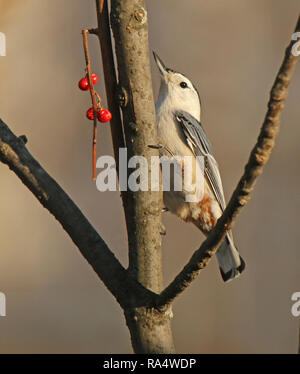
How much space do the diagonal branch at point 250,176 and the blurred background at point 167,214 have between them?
2065 mm

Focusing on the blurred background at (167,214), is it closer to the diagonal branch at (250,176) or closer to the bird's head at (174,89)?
the bird's head at (174,89)

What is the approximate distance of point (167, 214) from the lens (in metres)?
3.37

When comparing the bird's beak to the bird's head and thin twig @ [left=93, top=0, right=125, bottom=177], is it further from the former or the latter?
thin twig @ [left=93, top=0, right=125, bottom=177]

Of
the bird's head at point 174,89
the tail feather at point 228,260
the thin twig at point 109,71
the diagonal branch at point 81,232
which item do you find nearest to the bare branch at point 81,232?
the diagonal branch at point 81,232

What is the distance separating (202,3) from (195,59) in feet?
1.15

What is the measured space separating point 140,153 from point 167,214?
2.17m

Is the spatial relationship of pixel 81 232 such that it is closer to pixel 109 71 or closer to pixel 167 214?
pixel 109 71

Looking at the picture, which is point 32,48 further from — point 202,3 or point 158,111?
point 158,111

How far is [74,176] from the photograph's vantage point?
3.38m

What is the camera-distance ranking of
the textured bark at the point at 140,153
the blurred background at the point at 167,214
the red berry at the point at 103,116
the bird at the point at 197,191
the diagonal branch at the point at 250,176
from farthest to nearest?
the blurred background at the point at 167,214, the bird at the point at 197,191, the red berry at the point at 103,116, the textured bark at the point at 140,153, the diagonal branch at the point at 250,176

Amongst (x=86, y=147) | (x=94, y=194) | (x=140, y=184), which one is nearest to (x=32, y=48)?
(x=86, y=147)

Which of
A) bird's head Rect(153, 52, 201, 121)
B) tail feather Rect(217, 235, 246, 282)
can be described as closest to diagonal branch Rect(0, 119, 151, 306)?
tail feather Rect(217, 235, 246, 282)

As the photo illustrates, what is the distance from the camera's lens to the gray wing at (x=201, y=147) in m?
2.25

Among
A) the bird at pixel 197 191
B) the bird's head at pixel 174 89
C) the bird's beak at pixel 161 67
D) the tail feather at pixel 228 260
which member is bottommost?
the tail feather at pixel 228 260
